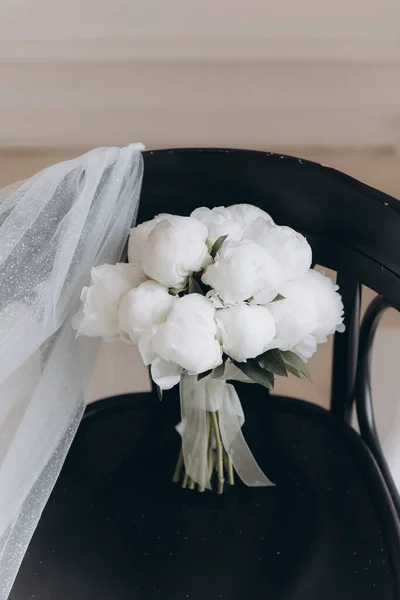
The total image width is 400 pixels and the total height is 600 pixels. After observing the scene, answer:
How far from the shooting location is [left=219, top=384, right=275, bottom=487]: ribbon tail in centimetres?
63

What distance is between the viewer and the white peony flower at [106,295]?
0.54 metres

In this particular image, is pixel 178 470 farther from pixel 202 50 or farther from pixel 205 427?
pixel 202 50

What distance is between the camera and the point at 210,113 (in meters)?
1.00

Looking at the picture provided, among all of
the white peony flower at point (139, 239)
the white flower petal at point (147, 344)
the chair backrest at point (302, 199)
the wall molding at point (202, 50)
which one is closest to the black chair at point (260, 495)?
the chair backrest at point (302, 199)

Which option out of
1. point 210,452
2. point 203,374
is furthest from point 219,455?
point 203,374

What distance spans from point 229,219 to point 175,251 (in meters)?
0.08

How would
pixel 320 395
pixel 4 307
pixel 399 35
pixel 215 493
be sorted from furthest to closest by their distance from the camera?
pixel 320 395 → pixel 399 35 → pixel 215 493 → pixel 4 307

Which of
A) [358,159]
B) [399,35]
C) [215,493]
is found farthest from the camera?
[358,159]

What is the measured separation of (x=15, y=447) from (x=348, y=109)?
0.70 metres

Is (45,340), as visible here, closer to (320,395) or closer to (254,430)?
(254,430)

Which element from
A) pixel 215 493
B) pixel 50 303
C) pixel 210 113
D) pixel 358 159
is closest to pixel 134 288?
pixel 50 303

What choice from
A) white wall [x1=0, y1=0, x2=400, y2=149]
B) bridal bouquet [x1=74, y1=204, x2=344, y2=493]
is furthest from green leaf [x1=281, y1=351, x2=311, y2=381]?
white wall [x1=0, y1=0, x2=400, y2=149]

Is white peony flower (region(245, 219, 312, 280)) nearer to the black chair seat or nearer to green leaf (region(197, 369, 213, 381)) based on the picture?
green leaf (region(197, 369, 213, 381))

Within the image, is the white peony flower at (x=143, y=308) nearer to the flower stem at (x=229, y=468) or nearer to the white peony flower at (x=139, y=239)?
the white peony flower at (x=139, y=239)
